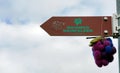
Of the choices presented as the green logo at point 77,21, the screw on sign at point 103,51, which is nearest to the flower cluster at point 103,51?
the screw on sign at point 103,51

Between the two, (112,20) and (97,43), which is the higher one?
(112,20)

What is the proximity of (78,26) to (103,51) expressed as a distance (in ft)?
1.05

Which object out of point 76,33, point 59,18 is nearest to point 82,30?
point 76,33

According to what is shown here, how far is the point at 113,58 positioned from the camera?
2.77m

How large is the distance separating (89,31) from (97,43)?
0.45 ft

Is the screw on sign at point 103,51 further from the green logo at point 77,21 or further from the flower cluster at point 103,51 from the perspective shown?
Answer: the green logo at point 77,21

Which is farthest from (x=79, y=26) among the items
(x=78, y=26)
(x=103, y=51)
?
(x=103, y=51)

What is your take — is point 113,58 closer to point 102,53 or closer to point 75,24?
point 102,53

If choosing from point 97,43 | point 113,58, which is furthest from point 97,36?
point 113,58

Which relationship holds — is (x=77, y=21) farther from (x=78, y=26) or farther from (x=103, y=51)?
(x=103, y=51)

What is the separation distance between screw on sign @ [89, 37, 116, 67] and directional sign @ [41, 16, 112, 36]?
3.2 inches

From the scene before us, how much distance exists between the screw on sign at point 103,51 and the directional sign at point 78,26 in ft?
0.27

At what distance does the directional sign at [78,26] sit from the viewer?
283 cm

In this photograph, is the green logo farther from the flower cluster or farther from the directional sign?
the flower cluster
